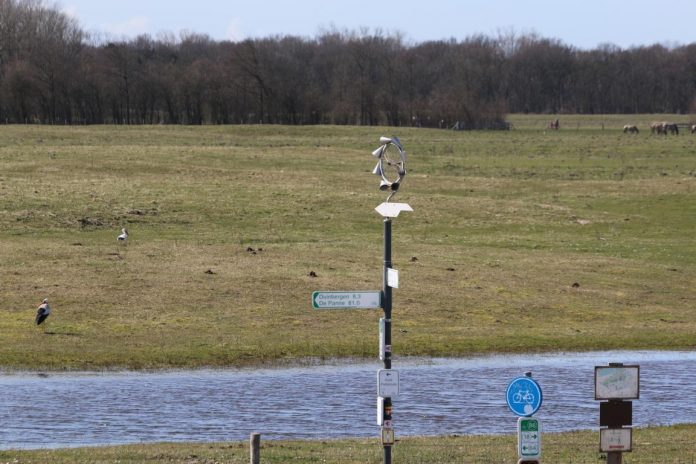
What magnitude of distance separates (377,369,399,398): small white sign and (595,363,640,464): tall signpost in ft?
8.09

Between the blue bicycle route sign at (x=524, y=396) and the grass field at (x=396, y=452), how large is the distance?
4.03 metres

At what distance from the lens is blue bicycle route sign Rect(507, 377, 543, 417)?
1409 cm

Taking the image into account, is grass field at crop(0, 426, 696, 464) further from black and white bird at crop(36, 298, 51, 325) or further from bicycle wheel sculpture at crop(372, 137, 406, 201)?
black and white bird at crop(36, 298, 51, 325)

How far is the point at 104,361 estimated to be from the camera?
28.4 meters

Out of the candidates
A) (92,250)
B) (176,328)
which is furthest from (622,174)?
(176,328)

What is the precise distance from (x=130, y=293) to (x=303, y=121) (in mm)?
97620

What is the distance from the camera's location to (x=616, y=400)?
14.9 metres

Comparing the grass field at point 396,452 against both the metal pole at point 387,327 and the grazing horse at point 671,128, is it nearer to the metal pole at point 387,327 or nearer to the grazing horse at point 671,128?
the metal pole at point 387,327

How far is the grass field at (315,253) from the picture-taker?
3192cm

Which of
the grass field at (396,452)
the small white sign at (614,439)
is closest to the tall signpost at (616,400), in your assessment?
the small white sign at (614,439)

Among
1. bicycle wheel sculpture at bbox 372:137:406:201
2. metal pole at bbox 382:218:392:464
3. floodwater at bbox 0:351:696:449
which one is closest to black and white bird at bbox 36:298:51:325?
floodwater at bbox 0:351:696:449

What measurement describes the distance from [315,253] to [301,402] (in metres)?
18.3

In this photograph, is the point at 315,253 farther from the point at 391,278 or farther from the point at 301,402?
the point at 391,278

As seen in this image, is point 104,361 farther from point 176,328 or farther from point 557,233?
point 557,233
